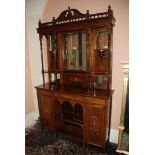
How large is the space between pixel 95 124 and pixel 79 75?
2.80 feet

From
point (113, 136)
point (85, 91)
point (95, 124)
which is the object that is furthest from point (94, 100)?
point (113, 136)

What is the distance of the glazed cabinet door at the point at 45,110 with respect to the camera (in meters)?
2.73

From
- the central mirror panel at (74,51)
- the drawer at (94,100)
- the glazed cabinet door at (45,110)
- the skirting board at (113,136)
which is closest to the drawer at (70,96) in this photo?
the drawer at (94,100)

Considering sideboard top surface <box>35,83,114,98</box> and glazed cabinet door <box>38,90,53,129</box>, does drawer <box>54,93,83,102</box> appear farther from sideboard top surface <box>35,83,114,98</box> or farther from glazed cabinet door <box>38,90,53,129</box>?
glazed cabinet door <box>38,90,53,129</box>

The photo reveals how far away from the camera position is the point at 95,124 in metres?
2.29

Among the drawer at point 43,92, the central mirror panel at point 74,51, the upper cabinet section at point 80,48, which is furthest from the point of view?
the drawer at point 43,92

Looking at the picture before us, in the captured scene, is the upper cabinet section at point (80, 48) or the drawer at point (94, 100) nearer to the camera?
the drawer at point (94, 100)

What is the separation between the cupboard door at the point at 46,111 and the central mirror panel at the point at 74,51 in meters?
0.66

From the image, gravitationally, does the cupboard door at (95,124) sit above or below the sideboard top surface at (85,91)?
below

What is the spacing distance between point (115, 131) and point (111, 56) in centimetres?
126

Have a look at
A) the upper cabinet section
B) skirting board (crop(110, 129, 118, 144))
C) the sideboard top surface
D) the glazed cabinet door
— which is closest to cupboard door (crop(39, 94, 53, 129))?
the glazed cabinet door

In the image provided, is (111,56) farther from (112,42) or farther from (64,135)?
(64,135)

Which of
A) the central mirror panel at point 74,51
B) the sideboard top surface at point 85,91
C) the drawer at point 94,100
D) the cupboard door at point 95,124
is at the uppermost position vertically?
the central mirror panel at point 74,51

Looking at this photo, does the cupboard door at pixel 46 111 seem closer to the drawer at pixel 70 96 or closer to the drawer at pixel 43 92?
the drawer at pixel 43 92
